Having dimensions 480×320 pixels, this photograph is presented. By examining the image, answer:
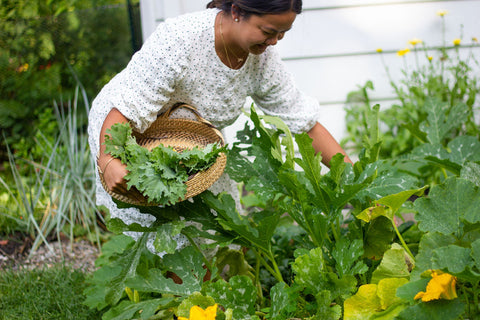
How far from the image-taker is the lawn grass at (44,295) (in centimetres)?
189

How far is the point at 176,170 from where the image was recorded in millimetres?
1403

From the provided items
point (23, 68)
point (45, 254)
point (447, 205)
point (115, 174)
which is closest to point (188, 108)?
point (115, 174)

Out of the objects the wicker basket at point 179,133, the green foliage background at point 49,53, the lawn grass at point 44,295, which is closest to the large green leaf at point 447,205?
the wicker basket at point 179,133

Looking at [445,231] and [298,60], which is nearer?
[445,231]

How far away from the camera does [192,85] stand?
5.66 ft

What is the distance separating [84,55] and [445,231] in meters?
3.02

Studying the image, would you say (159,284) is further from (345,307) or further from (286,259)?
(286,259)

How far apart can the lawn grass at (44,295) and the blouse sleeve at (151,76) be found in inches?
31.6

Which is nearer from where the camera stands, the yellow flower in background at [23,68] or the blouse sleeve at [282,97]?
the blouse sleeve at [282,97]

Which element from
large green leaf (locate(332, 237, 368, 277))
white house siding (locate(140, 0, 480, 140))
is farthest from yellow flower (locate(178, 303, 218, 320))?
white house siding (locate(140, 0, 480, 140))

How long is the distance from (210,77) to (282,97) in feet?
0.96

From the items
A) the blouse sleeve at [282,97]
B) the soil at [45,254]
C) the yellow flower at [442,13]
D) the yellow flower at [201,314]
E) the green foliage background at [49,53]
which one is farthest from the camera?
the green foliage background at [49,53]

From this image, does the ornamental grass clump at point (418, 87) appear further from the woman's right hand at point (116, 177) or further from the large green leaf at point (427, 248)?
the woman's right hand at point (116, 177)

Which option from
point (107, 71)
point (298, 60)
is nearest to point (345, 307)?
point (298, 60)
